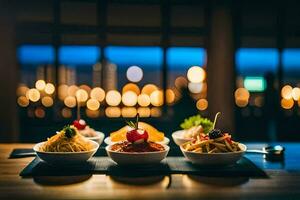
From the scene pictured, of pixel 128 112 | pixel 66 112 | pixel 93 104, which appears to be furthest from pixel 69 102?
pixel 128 112

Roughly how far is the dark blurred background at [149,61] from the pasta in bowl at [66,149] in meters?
4.20

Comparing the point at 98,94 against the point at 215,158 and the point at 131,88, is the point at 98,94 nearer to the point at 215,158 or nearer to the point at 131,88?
the point at 131,88

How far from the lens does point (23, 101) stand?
254 inches

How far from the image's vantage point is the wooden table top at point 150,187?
163 centimetres

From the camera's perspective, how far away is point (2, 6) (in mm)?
6047

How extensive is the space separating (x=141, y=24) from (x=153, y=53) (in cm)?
51

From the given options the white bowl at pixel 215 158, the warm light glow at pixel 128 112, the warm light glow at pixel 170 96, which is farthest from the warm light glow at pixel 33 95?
the white bowl at pixel 215 158

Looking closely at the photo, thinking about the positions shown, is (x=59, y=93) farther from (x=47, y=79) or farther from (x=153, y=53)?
(x=153, y=53)

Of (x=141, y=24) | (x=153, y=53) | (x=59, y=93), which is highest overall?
(x=141, y=24)

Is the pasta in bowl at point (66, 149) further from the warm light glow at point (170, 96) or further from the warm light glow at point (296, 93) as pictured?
the warm light glow at point (296, 93)

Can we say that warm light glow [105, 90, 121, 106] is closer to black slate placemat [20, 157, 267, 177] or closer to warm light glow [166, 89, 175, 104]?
warm light glow [166, 89, 175, 104]

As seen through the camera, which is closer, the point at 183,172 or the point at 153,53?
the point at 183,172

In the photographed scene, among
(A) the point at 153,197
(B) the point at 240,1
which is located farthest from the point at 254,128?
(A) the point at 153,197

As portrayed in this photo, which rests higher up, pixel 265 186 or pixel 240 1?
pixel 240 1
